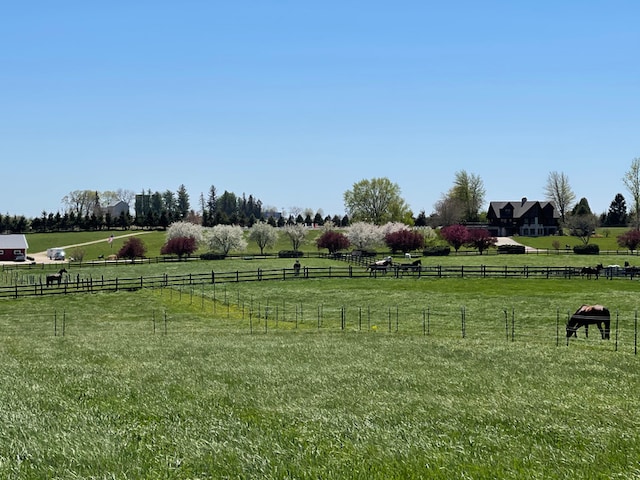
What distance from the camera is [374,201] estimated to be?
148875mm

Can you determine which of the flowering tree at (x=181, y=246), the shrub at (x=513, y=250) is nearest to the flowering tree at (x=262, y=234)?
the flowering tree at (x=181, y=246)

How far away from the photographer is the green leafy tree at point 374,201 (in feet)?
481

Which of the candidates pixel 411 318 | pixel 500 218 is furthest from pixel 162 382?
pixel 500 218

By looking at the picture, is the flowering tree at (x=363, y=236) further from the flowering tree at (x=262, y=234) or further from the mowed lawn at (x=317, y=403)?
the mowed lawn at (x=317, y=403)

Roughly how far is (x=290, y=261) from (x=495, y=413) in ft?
255

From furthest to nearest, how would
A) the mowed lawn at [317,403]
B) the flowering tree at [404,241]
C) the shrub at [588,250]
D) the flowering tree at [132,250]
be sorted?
the flowering tree at [404,241] < the flowering tree at [132,250] < the shrub at [588,250] < the mowed lawn at [317,403]

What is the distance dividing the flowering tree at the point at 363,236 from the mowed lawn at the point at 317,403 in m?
77.6

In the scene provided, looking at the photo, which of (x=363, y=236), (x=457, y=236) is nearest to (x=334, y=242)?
(x=363, y=236)

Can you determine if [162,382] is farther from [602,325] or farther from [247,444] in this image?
[602,325]

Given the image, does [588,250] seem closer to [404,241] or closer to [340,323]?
[404,241]

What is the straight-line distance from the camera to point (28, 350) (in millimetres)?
26500

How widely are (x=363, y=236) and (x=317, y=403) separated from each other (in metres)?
100

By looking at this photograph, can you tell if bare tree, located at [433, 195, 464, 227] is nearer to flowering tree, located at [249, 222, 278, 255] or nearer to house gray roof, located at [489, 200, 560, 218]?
house gray roof, located at [489, 200, 560, 218]

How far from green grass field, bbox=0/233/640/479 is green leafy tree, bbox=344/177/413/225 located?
354ft
